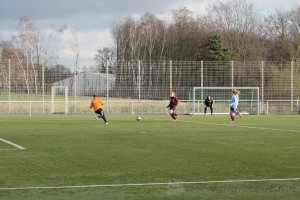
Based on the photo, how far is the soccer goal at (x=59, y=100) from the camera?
42.2 m

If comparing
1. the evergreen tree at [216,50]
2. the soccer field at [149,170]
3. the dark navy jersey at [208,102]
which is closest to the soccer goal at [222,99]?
the dark navy jersey at [208,102]

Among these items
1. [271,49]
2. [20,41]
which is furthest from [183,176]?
[271,49]

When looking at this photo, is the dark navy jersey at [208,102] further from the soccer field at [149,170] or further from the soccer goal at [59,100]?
the soccer field at [149,170]

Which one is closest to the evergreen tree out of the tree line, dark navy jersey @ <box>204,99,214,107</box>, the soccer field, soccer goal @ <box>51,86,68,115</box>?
the tree line

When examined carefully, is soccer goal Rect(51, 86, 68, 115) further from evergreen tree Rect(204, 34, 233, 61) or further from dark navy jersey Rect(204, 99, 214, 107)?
evergreen tree Rect(204, 34, 233, 61)

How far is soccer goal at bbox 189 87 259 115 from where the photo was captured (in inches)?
1768

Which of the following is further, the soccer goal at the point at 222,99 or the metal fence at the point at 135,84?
the soccer goal at the point at 222,99

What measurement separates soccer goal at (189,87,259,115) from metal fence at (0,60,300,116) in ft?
1.39

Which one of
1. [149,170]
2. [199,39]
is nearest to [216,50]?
[199,39]

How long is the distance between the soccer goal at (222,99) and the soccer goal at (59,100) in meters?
10.3

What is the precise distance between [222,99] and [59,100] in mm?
13624

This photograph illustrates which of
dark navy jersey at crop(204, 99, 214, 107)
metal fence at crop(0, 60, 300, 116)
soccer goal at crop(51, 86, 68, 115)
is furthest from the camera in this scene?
dark navy jersey at crop(204, 99, 214, 107)

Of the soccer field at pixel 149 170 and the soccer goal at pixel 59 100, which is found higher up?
the soccer goal at pixel 59 100

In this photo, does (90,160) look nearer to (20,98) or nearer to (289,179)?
(289,179)
